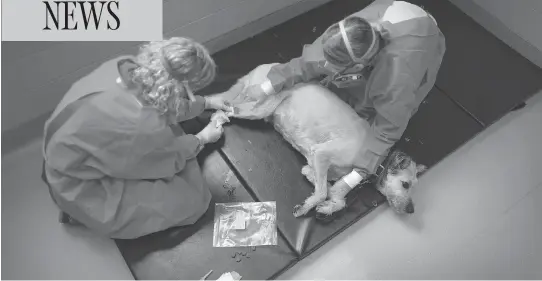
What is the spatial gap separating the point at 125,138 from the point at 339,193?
3.06ft

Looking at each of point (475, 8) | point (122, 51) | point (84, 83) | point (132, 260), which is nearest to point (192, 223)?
point (132, 260)

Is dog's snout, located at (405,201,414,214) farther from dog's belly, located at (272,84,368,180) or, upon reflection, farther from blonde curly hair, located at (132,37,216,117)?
blonde curly hair, located at (132,37,216,117)

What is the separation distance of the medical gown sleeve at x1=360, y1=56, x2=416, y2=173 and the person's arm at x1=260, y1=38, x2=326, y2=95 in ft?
0.93

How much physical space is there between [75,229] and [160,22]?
100 centimetres

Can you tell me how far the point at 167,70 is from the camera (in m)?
1.49

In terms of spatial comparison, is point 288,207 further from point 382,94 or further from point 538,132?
point 538,132

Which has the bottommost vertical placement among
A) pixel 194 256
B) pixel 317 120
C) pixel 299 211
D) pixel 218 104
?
pixel 194 256

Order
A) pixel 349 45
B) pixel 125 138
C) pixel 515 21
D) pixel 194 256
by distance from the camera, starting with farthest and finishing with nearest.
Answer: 1. pixel 515 21
2. pixel 194 256
3. pixel 349 45
4. pixel 125 138

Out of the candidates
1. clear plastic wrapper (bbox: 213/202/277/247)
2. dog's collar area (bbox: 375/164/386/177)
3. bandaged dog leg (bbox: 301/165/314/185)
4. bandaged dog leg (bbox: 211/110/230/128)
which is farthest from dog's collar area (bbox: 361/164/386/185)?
bandaged dog leg (bbox: 211/110/230/128)

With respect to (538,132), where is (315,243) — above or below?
below

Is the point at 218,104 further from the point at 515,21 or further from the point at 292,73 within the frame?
the point at 515,21

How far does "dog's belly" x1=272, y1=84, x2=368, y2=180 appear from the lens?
1.89 m

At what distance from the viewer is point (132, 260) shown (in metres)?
1.82

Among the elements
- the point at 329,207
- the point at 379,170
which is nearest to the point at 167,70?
the point at 329,207
